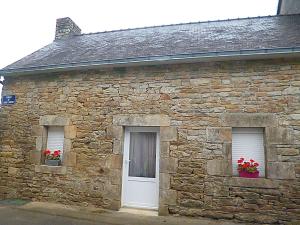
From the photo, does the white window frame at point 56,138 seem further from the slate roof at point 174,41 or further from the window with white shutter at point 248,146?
the window with white shutter at point 248,146

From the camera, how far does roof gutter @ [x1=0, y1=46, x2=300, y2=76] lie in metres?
4.54

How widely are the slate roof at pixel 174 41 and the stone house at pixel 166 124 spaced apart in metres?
0.05

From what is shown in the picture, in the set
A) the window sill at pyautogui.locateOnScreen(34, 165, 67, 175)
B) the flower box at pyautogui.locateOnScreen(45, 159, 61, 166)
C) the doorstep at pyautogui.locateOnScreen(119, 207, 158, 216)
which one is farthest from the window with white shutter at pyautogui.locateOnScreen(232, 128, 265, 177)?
the flower box at pyautogui.locateOnScreen(45, 159, 61, 166)

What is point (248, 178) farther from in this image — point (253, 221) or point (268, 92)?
point (268, 92)

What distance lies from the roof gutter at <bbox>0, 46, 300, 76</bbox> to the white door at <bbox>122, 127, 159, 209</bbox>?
1465mm

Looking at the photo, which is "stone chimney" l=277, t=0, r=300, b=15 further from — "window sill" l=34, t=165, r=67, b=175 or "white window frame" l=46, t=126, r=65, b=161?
"window sill" l=34, t=165, r=67, b=175

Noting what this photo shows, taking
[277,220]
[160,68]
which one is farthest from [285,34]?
[277,220]

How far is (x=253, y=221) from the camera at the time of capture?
4.44 m

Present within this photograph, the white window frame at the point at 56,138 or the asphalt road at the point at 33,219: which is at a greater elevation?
the white window frame at the point at 56,138

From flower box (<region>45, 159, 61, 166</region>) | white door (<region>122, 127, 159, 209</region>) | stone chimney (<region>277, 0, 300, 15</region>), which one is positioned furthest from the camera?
stone chimney (<region>277, 0, 300, 15</region>)

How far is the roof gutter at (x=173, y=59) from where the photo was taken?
4535 millimetres

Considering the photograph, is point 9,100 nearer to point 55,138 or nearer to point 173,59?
point 55,138

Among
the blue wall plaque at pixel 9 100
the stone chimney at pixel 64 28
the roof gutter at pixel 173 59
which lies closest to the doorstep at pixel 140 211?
the roof gutter at pixel 173 59

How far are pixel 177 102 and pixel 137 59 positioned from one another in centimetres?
125
